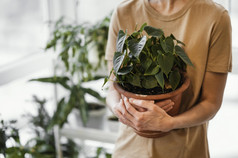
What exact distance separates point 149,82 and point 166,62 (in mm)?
94

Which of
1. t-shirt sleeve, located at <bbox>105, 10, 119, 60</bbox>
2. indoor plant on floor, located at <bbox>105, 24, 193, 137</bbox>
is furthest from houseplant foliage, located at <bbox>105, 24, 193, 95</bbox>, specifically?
t-shirt sleeve, located at <bbox>105, 10, 119, 60</bbox>

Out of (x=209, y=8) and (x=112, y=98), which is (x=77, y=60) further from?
(x=209, y=8)

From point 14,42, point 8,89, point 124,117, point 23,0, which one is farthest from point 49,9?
point 124,117

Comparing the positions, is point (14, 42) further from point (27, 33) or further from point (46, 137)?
point (46, 137)

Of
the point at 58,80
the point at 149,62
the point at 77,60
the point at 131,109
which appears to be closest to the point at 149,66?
the point at 149,62

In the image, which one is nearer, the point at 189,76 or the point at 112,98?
the point at 189,76

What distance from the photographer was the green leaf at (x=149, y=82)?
1048mm

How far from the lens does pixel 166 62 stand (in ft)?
3.29

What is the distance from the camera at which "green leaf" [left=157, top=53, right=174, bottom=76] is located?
997 mm

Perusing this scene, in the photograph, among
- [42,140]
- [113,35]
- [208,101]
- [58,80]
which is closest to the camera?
[208,101]

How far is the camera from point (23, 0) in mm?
2113

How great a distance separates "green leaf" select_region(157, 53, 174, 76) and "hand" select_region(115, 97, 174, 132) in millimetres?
130

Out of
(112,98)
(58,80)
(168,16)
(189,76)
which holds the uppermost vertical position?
(168,16)

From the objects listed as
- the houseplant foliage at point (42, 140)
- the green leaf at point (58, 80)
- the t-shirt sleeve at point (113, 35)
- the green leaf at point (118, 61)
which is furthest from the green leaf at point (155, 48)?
the houseplant foliage at point (42, 140)
